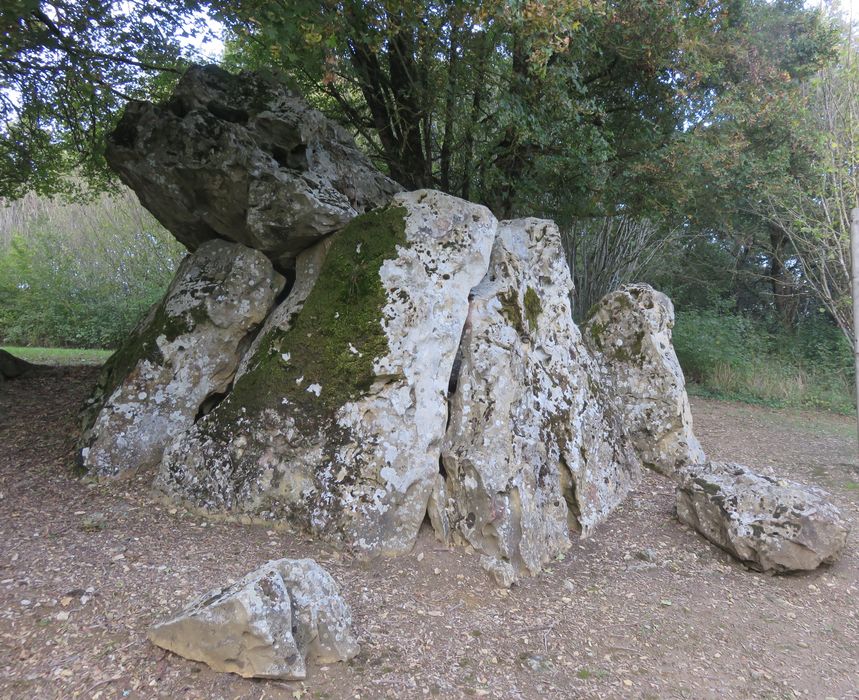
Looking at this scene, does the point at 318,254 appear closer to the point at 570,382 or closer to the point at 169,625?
the point at 570,382

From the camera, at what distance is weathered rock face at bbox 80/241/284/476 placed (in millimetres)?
4797

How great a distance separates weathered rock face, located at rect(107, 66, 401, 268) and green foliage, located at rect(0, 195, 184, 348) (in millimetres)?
10975

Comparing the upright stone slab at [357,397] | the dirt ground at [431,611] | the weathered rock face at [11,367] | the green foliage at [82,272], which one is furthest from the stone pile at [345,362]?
the green foliage at [82,272]

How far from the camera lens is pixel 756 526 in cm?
431

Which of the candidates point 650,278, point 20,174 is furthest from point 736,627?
point 650,278

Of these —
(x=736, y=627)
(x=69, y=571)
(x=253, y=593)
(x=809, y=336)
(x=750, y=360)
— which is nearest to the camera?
(x=253, y=593)

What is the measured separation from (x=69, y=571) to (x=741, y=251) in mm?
18570

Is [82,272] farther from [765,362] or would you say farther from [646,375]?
[765,362]

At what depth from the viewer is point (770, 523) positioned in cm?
428

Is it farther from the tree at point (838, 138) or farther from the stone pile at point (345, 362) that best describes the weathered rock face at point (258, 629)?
the tree at point (838, 138)

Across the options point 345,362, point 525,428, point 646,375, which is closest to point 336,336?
point 345,362

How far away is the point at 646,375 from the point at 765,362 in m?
9.51

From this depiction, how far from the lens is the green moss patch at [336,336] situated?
14.2 feet

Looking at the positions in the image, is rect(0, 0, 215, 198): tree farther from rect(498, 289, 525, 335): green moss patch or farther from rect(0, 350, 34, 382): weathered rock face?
rect(498, 289, 525, 335): green moss patch
